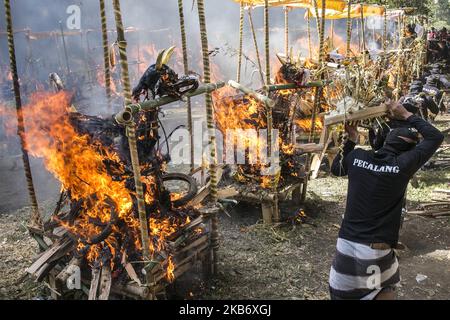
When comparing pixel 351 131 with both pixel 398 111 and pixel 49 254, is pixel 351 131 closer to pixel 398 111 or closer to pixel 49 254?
pixel 398 111

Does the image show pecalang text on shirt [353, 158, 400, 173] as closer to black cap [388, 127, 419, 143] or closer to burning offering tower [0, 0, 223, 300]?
black cap [388, 127, 419, 143]

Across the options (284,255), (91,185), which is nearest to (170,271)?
(91,185)

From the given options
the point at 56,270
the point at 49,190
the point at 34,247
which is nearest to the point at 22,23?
the point at 49,190

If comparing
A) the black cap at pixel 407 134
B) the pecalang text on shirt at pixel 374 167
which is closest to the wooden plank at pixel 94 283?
the pecalang text on shirt at pixel 374 167

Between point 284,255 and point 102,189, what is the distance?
3.19m

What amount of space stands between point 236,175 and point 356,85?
398cm

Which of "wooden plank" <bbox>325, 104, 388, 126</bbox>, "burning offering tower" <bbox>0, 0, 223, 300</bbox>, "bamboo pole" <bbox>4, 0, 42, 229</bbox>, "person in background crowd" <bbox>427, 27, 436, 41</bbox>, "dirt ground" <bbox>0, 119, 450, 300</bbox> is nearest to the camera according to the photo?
"wooden plank" <bbox>325, 104, 388, 126</bbox>

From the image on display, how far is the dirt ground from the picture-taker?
218 inches

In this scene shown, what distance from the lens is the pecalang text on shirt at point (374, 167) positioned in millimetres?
3822

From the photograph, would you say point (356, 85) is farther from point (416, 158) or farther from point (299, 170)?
point (299, 170)

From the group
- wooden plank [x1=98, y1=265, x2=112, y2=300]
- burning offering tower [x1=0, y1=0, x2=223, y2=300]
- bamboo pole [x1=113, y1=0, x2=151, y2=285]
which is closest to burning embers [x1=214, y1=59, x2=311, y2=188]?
burning offering tower [x1=0, y1=0, x2=223, y2=300]

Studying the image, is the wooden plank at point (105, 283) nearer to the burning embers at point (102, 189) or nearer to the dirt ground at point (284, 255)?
the burning embers at point (102, 189)

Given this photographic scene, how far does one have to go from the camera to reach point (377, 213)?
12.8 ft

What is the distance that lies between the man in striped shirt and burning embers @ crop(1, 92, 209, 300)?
2126 millimetres
